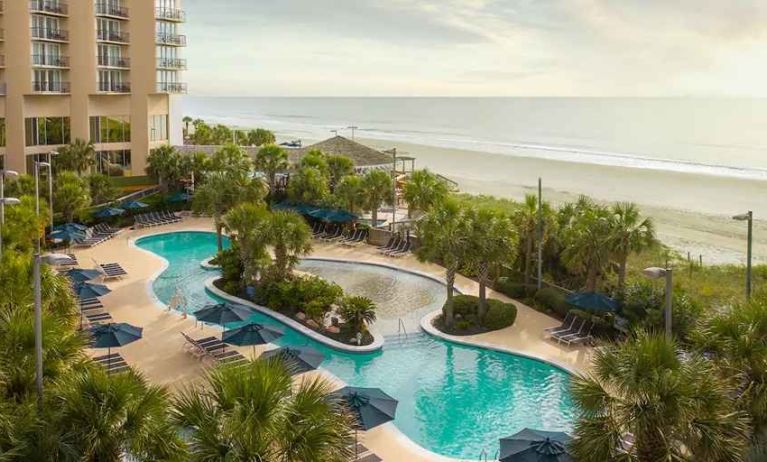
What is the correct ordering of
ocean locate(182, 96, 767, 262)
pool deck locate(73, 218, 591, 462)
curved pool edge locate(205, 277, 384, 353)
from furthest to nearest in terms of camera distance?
ocean locate(182, 96, 767, 262)
curved pool edge locate(205, 277, 384, 353)
pool deck locate(73, 218, 591, 462)

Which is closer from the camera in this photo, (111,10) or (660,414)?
(660,414)

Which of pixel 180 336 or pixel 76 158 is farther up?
pixel 76 158

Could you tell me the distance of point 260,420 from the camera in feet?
32.5

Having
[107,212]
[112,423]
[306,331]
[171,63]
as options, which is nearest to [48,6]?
[171,63]

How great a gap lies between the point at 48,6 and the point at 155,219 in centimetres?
1813

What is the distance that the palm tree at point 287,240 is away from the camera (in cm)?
2708

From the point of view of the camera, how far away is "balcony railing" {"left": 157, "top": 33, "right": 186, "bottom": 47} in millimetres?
51688

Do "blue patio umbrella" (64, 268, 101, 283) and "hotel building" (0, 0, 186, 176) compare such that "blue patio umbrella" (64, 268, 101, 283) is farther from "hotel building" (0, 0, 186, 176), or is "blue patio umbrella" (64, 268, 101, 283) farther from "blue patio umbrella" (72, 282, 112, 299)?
"hotel building" (0, 0, 186, 176)

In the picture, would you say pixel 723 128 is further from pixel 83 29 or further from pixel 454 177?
pixel 83 29

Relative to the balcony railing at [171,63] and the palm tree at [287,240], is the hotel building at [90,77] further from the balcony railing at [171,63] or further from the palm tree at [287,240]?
the palm tree at [287,240]

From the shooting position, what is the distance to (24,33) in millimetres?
47594

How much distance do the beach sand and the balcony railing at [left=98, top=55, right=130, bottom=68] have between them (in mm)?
34967

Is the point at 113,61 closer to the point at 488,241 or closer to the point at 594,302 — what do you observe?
the point at 488,241

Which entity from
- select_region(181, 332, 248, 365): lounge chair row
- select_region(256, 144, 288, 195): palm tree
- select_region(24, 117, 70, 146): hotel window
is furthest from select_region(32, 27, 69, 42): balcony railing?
select_region(181, 332, 248, 365): lounge chair row
